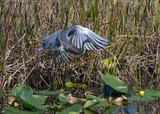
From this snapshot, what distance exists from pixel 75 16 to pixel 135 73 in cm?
91

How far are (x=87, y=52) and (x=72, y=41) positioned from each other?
0.22m

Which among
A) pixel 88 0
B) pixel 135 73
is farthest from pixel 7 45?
pixel 135 73

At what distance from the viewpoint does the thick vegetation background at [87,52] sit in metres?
3.14

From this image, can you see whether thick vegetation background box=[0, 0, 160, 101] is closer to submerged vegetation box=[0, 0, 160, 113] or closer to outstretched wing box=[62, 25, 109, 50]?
submerged vegetation box=[0, 0, 160, 113]

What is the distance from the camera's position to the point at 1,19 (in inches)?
120

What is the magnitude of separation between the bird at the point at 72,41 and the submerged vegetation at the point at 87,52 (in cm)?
17

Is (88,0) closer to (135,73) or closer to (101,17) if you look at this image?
(101,17)

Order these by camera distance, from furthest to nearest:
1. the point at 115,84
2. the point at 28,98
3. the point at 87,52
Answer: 1. the point at 87,52
2. the point at 115,84
3. the point at 28,98

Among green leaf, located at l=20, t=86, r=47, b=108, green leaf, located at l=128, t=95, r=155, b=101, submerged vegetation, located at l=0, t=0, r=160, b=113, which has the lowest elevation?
green leaf, located at l=128, t=95, r=155, b=101

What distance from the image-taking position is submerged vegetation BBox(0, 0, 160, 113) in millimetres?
3105

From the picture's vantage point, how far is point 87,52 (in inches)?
132

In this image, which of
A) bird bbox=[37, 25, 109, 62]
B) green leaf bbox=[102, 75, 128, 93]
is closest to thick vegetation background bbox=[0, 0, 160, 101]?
bird bbox=[37, 25, 109, 62]

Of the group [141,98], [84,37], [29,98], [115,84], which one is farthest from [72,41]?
[29,98]

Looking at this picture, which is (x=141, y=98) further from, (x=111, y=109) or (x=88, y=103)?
(x=88, y=103)
